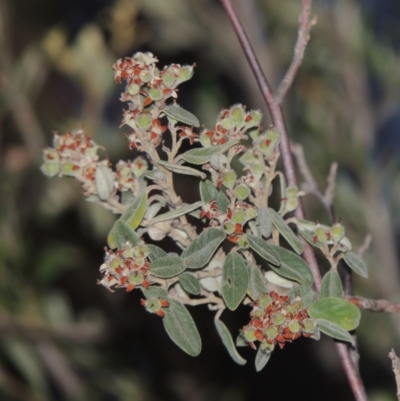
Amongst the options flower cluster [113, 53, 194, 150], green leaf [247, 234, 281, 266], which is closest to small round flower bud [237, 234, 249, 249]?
green leaf [247, 234, 281, 266]

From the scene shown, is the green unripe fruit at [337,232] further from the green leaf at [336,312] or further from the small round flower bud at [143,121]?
the small round flower bud at [143,121]

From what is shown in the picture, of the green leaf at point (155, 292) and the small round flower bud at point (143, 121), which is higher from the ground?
the small round flower bud at point (143, 121)

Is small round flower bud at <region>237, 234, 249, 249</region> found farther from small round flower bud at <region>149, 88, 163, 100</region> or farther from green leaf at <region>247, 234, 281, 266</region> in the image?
small round flower bud at <region>149, 88, 163, 100</region>

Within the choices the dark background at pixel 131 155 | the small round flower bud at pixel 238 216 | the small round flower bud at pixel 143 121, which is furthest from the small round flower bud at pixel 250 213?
the dark background at pixel 131 155

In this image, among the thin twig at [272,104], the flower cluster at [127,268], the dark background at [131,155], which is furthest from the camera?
the dark background at [131,155]

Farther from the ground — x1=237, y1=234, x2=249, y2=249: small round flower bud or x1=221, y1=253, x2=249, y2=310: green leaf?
x1=237, y1=234, x2=249, y2=249: small round flower bud

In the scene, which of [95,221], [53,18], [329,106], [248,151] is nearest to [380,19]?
[329,106]

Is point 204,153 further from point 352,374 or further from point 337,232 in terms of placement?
point 352,374

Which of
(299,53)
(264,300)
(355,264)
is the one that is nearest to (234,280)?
(264,300)
